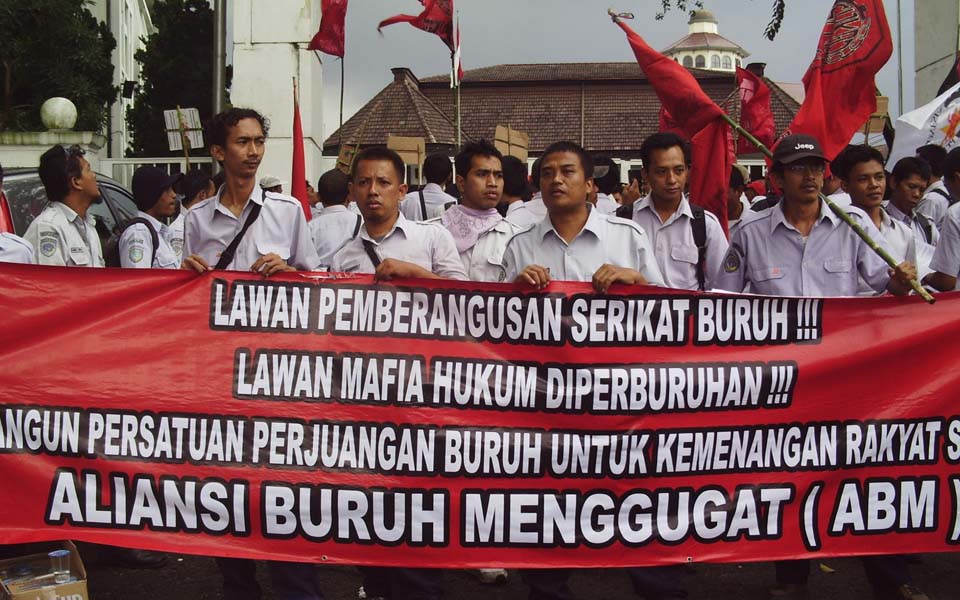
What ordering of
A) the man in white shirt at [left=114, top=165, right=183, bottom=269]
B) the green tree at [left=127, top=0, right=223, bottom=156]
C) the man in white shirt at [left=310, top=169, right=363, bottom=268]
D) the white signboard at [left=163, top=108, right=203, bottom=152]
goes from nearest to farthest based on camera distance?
the man in white shirt at [left=114, top=165, right=183, bottom=269] → the man in white shirt at [left=310, top=169, right=363, bottom=268] → the white signboard at [left=163, top=108, right=203, bottom=152] → the green tree at [left=127, top=0, right=223, bottom=156]

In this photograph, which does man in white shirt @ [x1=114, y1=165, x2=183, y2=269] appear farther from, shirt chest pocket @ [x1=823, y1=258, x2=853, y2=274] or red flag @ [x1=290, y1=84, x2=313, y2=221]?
shirt chest pocket @ [x1=823, y1=258, x2=853, y2=274]

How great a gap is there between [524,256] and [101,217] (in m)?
4.63

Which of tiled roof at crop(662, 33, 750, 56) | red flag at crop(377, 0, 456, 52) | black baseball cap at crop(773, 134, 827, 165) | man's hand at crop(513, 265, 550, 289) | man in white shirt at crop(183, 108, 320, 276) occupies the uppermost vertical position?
tiled roof at crop(662, 33, 750, 56)

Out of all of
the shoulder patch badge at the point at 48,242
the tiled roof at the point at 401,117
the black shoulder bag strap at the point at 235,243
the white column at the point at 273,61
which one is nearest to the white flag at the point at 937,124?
the black shoulder bag strap at the point at 235,243

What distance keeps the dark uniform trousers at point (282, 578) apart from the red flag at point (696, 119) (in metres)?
3.21

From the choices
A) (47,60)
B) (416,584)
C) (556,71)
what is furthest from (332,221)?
(556,71)

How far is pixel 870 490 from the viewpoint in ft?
15.1

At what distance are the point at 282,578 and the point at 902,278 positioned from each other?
284cm

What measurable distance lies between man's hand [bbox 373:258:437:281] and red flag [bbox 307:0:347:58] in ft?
19.7

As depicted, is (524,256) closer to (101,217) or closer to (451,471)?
(451,471)

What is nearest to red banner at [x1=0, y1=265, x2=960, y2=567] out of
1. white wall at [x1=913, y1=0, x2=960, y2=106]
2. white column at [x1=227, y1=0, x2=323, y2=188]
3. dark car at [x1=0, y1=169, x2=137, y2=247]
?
dark car at [x1=0, y1=169, x2=137, y2=247]

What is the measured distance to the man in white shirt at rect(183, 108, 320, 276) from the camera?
487 centimetres

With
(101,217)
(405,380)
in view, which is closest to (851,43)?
(405,380)

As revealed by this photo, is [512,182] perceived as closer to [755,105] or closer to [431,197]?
[431,197]
